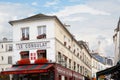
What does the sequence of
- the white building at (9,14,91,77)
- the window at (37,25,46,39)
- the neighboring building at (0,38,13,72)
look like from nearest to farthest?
the white building at (9,14,91,77)
the window at (37,25,46,39)
the neighboring building at (0,38,13,72)

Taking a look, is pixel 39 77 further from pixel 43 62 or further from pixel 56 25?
pixel 56 25

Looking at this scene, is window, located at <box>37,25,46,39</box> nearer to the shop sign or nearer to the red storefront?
the shop sign

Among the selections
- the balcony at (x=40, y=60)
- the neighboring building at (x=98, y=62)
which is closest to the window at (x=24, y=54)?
the balcony at (x=40, y=60)

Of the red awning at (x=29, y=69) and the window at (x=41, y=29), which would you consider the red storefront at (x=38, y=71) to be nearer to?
the red awning at (x=29, y=69)

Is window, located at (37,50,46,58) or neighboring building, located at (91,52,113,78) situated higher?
neighboring building, located at (91,52,113,78)

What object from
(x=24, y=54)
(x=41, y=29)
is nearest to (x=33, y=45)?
(x=24, y=54)

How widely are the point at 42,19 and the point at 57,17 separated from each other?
1751 mm

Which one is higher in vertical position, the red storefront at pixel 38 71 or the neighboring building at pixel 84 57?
the neighboring building at pixel 84 57

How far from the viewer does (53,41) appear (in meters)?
38.5

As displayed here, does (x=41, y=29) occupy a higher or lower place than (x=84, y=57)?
higher

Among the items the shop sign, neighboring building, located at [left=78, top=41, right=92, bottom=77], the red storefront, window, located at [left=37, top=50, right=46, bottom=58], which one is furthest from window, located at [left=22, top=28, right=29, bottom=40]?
neighboring building, located at [left=78, top=41, right=92, bottom=77]

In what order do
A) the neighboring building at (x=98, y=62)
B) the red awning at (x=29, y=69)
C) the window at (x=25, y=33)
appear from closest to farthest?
the red awning at (x=29, y=69) < the window at (x=25, y=33) < the neighboring building at (x=98, y=62)

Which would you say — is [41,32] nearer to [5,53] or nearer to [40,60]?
[40,60]

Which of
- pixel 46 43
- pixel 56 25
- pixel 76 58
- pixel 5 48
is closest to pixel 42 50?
pixel 46 43
